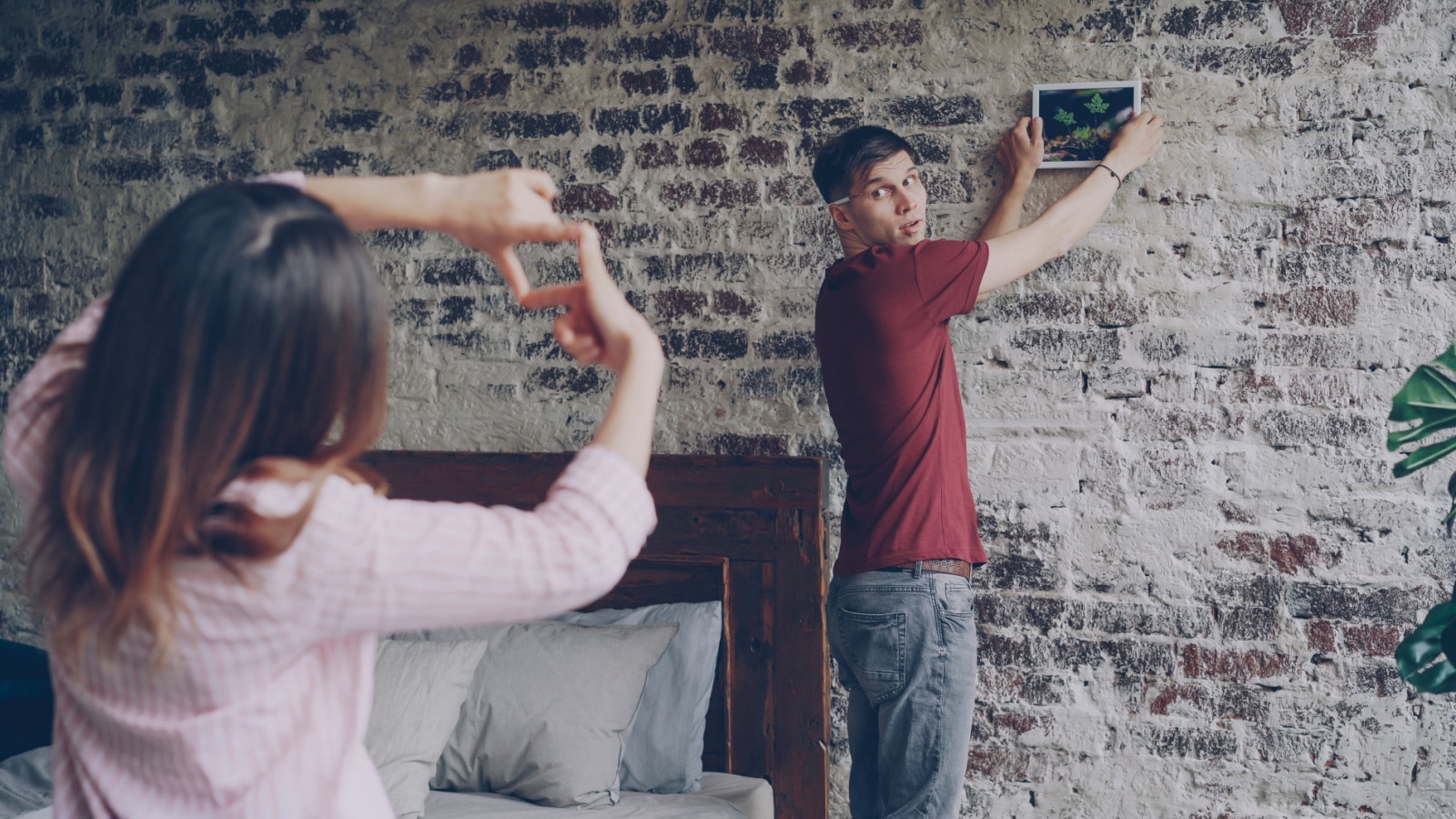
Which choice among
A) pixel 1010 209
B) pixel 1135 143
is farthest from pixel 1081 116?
pixel 1010 209

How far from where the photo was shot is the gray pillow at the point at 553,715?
2.48m

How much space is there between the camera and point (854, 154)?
2453 millimetres

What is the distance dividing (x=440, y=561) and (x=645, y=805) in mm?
1885

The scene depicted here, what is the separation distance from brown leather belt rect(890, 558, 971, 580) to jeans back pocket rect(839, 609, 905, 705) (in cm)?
11

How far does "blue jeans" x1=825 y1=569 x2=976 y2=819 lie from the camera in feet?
7.17

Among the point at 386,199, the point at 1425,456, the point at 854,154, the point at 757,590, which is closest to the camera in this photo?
the point at 386,199

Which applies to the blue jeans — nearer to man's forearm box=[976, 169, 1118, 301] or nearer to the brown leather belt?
the brown leather belt

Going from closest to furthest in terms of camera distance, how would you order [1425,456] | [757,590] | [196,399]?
[196,399] < [1425,456] < [757,590]

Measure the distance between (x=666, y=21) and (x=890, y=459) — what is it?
1434 millimetres

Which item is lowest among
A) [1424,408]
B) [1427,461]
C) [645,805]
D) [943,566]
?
[645,805]

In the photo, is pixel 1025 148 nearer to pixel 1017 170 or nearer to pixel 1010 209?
pixel 1017 170

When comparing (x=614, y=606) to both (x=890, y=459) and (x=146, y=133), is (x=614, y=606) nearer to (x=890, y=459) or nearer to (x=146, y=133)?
(x=890, y=459)

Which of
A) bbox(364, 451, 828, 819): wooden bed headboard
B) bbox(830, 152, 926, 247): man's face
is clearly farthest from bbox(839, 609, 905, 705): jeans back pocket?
bbox(830, 152, 926, 247): man's face

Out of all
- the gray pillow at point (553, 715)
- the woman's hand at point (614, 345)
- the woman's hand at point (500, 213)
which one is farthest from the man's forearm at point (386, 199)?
the gray pillow at point (553, 715)
